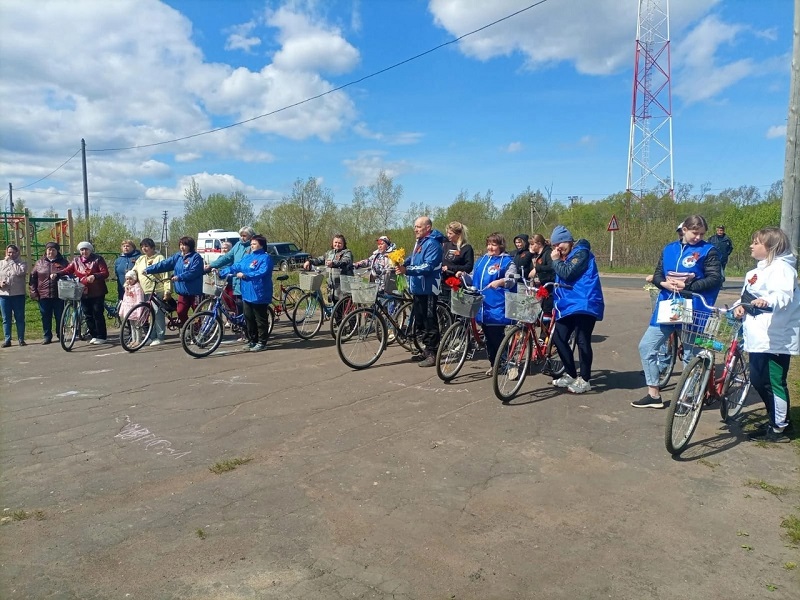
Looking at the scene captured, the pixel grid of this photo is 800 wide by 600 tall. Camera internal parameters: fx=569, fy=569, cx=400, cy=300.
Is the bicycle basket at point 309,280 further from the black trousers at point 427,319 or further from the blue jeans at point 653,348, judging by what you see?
the blue jeans at point 653,348

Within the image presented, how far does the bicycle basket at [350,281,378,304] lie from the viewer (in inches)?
304

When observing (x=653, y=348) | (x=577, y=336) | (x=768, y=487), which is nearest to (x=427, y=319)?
(x=577, y=336)

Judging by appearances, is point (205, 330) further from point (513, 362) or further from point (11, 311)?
point (513, 362)

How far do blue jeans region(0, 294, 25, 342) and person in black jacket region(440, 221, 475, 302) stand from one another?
24.1 feet

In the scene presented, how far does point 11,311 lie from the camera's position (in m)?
A: 9.90

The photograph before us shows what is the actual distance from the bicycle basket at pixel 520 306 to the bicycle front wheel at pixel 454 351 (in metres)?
0.85

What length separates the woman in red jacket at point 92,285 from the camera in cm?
970

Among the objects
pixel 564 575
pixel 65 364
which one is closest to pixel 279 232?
pixel 65 364

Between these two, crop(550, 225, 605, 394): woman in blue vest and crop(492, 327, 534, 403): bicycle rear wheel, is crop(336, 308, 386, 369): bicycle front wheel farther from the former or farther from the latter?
crop(550, 225, 605, 394): woman in blue vest

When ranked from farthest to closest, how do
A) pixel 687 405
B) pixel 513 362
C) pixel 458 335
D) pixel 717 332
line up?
1. pixel 458 335
2. pixel 513 362
3. pixel 717 332
4. pixel 687 405

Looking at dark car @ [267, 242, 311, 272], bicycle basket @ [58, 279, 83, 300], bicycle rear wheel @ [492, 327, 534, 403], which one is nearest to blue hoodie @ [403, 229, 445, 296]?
bicycle rear wheel @ [492, 327, 534, 403]

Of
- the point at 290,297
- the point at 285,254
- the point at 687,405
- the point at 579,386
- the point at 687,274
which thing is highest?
the point at 285,254

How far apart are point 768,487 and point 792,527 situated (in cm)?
60

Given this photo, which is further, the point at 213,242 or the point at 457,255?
the point at 213,242
